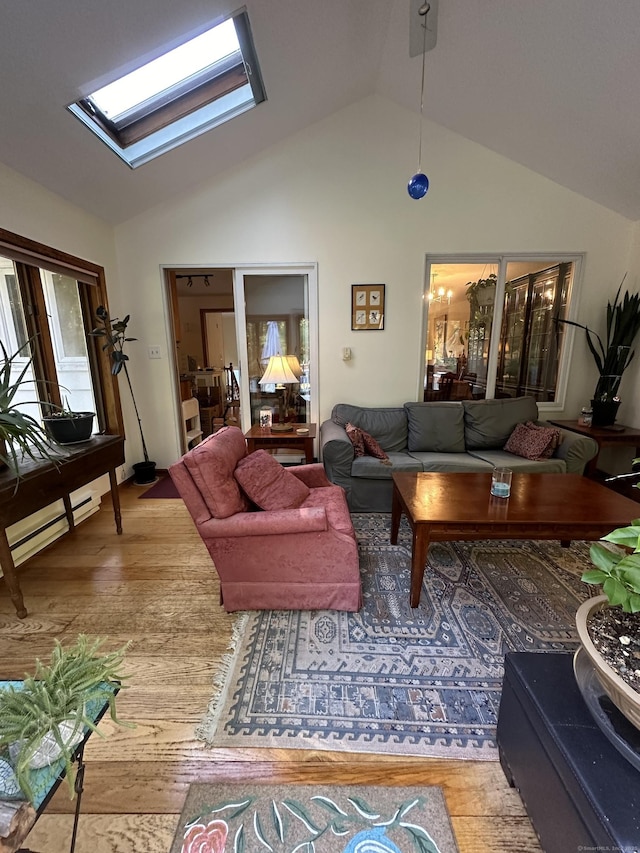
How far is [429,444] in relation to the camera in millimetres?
3297

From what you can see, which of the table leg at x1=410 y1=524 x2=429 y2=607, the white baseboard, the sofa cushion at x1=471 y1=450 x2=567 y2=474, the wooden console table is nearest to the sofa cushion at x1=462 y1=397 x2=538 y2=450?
the sofa cushion at x1=471 y1=450 x2=567 y2=474

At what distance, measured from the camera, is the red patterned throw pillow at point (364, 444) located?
2.99 metres

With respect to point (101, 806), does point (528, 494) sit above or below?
above

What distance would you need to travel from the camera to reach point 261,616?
1.83m

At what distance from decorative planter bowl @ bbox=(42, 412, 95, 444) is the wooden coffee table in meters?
2.09

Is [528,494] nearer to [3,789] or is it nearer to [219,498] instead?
[219,498]

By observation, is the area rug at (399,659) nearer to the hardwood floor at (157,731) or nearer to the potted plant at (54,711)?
the hardwood floor at (157,731)

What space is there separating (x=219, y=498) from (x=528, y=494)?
5.66 ft

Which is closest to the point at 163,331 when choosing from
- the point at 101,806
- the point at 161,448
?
the point at 161,448

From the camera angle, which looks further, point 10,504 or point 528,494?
point 528,494

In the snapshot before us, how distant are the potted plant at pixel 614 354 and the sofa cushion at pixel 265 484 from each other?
3139 mm

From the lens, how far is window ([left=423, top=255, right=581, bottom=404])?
3666 millimetres

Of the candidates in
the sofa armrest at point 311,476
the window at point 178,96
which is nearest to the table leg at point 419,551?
the sofa armrest at point 311,476

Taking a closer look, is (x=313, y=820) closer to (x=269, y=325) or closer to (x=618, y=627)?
(x=618, y=627)
